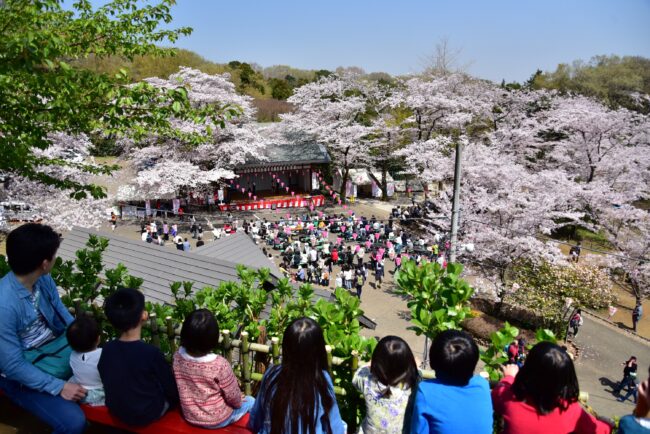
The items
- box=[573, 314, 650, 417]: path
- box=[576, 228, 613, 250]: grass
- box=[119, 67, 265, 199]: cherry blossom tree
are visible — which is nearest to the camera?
box=[573, 314, 650, 417]: path

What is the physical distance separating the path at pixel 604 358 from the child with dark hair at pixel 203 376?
11.6 meters

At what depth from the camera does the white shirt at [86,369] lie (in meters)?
2.75

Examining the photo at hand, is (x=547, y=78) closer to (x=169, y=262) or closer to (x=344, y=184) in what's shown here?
(x=344, y=184)

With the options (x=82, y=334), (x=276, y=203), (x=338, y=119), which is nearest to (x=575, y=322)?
(x=82, y=334)

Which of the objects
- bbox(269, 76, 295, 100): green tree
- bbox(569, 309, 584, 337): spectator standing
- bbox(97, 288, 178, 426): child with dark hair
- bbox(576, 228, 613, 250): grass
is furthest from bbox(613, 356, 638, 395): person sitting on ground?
bbox(269, 76, 295, 100): green tree

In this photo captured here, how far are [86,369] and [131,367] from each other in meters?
0.50

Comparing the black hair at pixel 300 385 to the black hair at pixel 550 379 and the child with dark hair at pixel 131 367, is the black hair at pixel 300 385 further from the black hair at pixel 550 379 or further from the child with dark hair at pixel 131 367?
the black hair at pixel 550 379

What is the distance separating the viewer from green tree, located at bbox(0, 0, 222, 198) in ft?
12.7

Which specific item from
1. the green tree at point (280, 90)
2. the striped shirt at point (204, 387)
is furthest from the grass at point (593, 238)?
the green tree at point (280, 90)

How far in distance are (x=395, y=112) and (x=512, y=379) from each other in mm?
30314

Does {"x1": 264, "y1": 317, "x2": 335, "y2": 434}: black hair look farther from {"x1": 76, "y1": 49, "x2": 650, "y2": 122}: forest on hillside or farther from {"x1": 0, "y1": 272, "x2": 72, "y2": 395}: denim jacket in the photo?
{"x1": 76, "y1": 49, "x2": 650, "y2": 122}: forest on hillside

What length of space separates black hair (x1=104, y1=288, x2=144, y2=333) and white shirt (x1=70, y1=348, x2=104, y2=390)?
16.6 inches

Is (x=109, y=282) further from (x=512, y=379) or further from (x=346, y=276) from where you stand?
(x=346, y=276)

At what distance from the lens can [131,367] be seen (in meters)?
2.50
